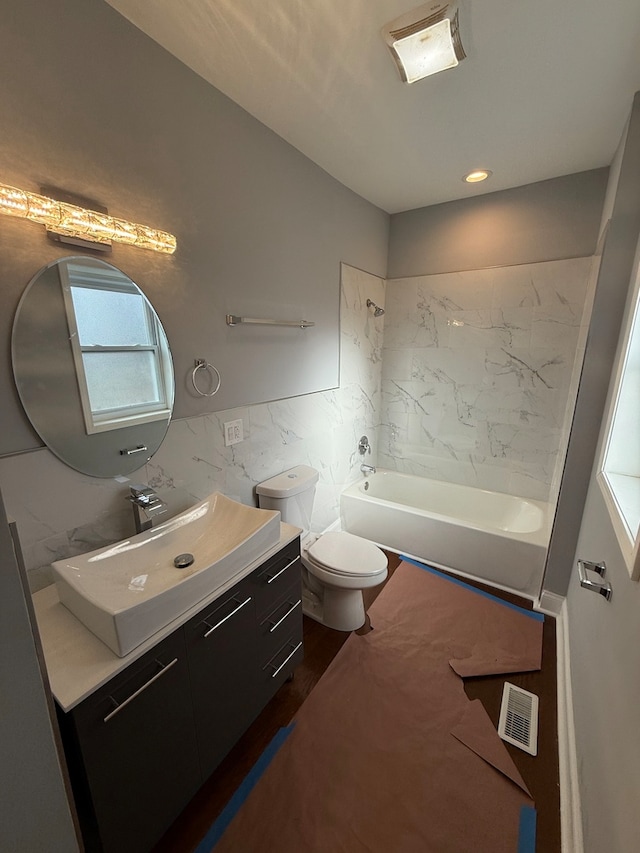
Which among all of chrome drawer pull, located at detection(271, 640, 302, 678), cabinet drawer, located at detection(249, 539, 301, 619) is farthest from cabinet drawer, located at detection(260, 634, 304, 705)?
cabinet drawer, located at detection(249, 539, 301, 619)

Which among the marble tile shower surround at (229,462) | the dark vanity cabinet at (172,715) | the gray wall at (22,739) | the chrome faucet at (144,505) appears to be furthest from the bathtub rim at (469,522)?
the gray wall at (22,739)

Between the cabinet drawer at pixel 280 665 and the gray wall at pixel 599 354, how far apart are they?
164 cm

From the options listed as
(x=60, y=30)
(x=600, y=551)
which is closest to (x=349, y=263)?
(x=60, y=30)

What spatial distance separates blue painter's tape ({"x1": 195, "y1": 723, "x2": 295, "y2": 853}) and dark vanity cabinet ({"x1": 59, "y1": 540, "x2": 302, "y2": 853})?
17cm

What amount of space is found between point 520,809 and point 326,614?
3.52 ft

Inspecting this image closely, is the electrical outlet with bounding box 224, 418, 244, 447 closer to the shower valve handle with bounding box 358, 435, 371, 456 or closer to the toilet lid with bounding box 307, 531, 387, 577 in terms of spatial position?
the toilet lid with bounding box 307, 531, 387, 577

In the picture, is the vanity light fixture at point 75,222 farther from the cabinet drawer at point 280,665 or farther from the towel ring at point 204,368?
the cabinet drawer at point 280,665

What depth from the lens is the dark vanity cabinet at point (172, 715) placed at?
90cm

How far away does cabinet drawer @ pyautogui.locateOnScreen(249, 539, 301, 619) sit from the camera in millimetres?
1362

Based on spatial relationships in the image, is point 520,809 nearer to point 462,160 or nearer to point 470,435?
point 470,435

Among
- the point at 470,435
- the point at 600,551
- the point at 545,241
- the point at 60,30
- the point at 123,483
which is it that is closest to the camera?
the point at 60,30

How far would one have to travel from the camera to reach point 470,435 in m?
2.87

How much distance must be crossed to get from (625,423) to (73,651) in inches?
90.0

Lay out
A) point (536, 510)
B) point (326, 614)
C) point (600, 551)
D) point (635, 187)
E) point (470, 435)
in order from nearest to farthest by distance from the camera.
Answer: point (600, 551) → point (635, 187) → point (326, 614) → point (536, 510) → point (470, 435)
